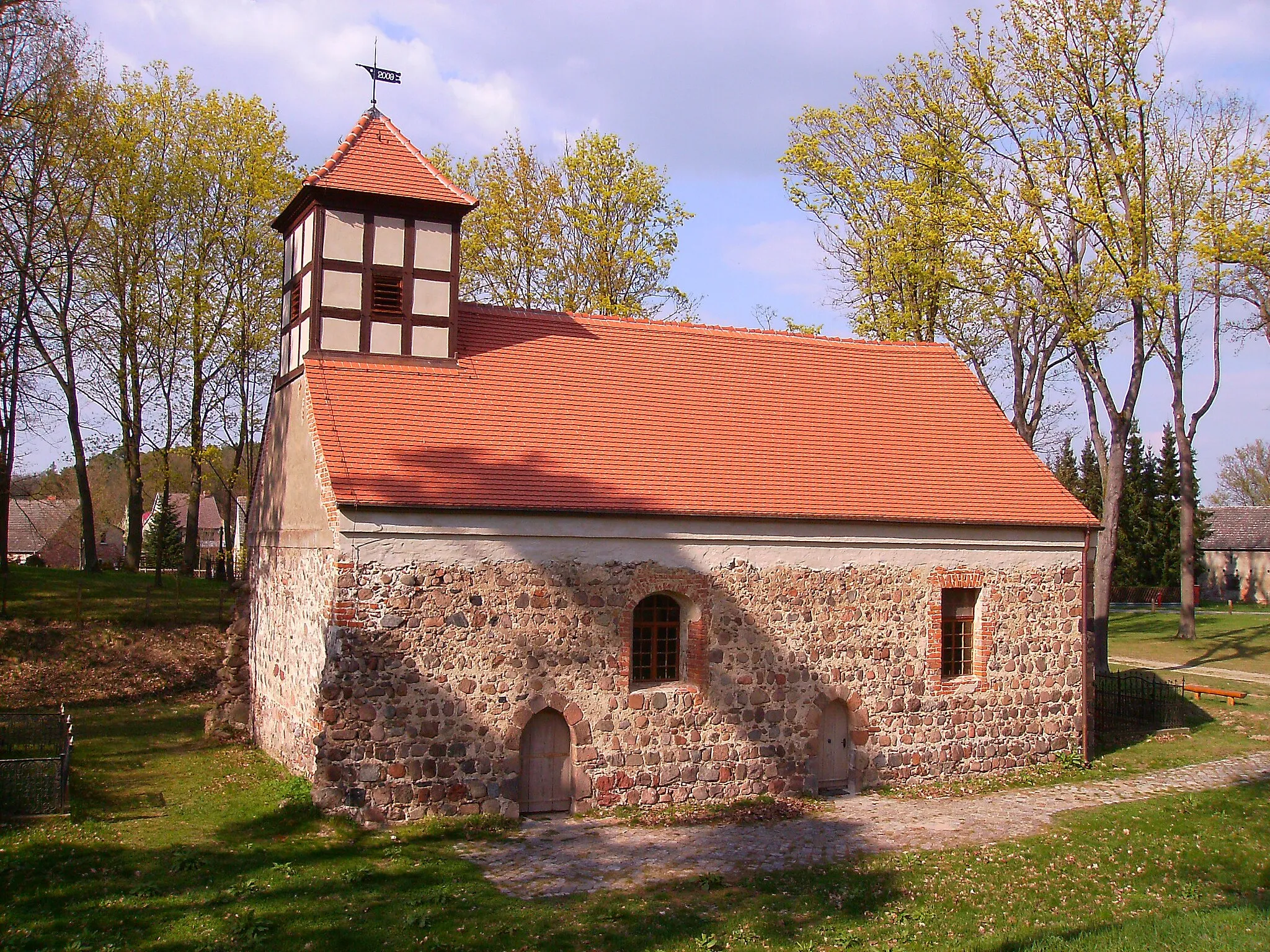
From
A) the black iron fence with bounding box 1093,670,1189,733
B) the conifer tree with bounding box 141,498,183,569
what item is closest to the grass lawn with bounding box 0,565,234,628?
the conifer tree with bounding box 141,498,183,569

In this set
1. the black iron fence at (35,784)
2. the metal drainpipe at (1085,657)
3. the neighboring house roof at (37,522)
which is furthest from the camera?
the neighboring house roof at (37,522)

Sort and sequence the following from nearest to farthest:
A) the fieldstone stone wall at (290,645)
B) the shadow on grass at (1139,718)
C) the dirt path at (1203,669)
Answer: the fieldstone stone wall at (290,645) → the shadow on grass at (1139,718) → the dirt path at (1203,669)

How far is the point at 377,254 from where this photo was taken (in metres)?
15.3

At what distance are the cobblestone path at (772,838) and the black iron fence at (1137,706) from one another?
4.22m

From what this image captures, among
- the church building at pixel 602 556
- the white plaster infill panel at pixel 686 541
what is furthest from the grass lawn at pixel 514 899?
the white plaster infill panel at pixel 686 541

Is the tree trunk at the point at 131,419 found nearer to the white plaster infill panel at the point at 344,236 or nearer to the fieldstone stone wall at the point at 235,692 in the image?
the fieldstone stone wall at the point at 235,692

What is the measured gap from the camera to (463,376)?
15.4m

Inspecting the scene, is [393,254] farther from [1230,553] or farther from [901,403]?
[1230,553]

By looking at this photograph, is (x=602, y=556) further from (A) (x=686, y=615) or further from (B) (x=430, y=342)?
(B) (x=430, y=342)

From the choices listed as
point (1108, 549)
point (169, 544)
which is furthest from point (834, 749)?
point (169, 544)

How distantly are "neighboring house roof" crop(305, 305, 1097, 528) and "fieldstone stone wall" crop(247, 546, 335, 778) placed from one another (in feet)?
5.94

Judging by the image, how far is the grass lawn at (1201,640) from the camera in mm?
29000

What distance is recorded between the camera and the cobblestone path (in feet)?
36.6

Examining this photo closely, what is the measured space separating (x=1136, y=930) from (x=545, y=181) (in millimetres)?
26198
